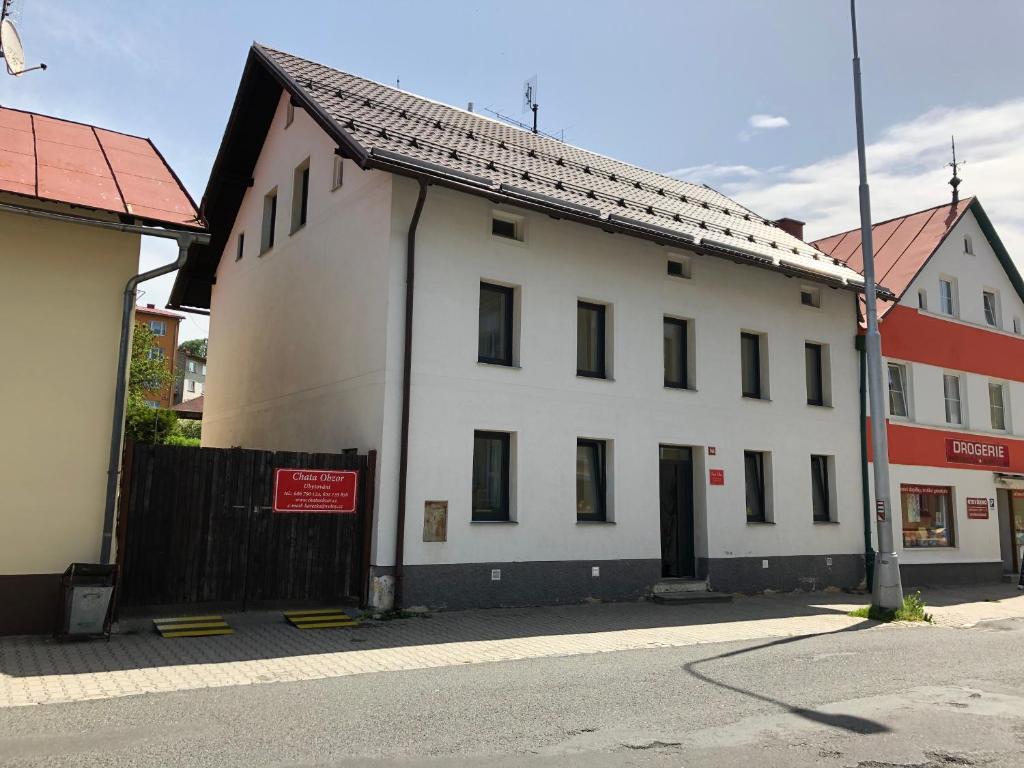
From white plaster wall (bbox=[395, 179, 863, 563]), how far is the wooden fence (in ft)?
2.71

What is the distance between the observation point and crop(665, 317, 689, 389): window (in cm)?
1552

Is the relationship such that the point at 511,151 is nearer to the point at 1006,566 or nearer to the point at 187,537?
the point at 187,537

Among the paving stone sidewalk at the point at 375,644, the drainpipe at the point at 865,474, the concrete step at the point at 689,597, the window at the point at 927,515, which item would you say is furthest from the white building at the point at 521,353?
the window at the point at 927,515

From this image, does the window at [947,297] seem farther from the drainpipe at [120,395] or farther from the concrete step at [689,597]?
the drainpipe at [120,395]

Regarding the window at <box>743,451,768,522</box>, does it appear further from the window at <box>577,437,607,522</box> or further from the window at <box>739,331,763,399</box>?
the window at <box>577,437,607,522</box>

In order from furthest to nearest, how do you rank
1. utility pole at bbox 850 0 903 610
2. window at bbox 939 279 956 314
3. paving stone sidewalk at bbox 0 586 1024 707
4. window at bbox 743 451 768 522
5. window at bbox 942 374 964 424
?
window at bbox 939 279 956 314
window at bbox 942 374 964 424
window at bbox 743 451 768 522
utility pole at bbox 850 0 903 610
paving stone sidewalk at bbox 0 586 1024 707

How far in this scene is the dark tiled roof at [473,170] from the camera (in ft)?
40.7

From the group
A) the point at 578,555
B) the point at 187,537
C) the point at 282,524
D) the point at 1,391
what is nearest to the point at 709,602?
the point at 578,555

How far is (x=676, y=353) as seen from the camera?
15.7m

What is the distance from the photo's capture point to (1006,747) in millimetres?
5633

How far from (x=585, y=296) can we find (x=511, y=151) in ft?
10.9

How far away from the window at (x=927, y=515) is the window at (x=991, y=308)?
5467mm

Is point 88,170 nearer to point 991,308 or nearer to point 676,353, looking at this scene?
point 676,353

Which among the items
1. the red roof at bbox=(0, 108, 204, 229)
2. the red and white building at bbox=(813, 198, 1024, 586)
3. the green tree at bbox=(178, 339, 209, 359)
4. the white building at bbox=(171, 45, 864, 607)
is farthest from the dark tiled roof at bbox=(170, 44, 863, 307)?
the green tree at bbox=(178, 339, 209, 359)
